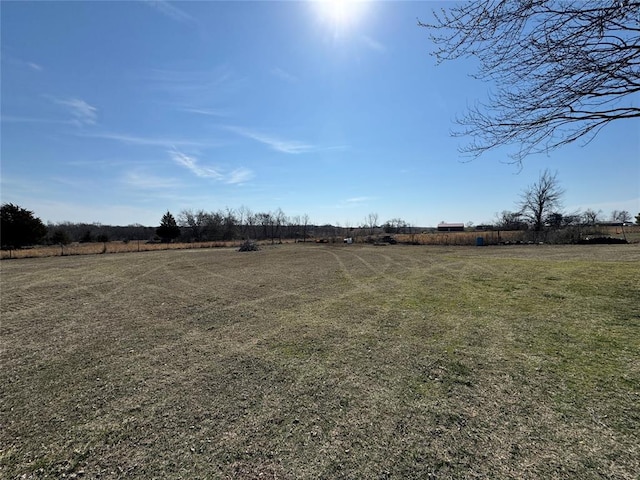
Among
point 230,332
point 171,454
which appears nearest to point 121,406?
point 171,454

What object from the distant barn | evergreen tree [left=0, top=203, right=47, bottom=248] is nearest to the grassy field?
evergreen tree [left=0, top=203, right=47, bottom=248]

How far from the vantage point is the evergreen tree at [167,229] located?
1918 inches

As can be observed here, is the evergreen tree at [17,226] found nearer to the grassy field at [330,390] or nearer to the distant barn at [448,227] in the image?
the grassy field at [330,390]

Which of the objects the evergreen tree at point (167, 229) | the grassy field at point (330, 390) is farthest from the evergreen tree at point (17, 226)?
the grassy field at point (330, 390)

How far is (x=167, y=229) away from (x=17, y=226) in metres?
19.3

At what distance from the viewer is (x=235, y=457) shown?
2150mm

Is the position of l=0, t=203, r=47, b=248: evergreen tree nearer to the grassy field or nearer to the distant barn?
the grassy field

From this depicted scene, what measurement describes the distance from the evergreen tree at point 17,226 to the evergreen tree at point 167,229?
55.9 feet

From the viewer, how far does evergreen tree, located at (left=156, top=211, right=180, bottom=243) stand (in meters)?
48.7

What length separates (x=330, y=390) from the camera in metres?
3.05

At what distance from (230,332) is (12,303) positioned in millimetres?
6888

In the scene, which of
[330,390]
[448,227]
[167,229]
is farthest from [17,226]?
[448,227]

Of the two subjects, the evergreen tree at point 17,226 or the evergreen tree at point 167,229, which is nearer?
the evergreen tree at point 17,226

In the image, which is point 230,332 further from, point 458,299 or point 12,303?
point 12,303
